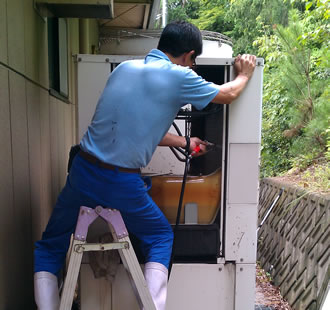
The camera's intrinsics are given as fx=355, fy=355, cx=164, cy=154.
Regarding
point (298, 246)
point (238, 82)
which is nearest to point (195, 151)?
point (238, 82)

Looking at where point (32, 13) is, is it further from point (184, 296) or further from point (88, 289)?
point (184, 296)

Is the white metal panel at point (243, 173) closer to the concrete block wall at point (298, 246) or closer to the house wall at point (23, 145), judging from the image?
the house wall at point (23, 145)

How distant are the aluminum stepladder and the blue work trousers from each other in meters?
0.05

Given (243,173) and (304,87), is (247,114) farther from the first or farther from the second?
(304,87)

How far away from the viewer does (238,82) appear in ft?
7.02

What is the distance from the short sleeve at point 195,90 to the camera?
1.90m

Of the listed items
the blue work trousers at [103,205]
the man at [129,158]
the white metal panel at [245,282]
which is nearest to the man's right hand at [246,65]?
the man at [129,158]

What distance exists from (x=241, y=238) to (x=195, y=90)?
3.50ft

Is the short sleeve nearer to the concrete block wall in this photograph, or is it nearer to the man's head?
the man's head

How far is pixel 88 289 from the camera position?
7.54 feet

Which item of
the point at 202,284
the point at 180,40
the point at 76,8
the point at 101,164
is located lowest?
the point at 202,284

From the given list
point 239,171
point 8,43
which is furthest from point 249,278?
point 8,43

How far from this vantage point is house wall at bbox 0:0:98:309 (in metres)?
1.99

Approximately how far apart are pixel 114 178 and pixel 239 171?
2.94 ft
